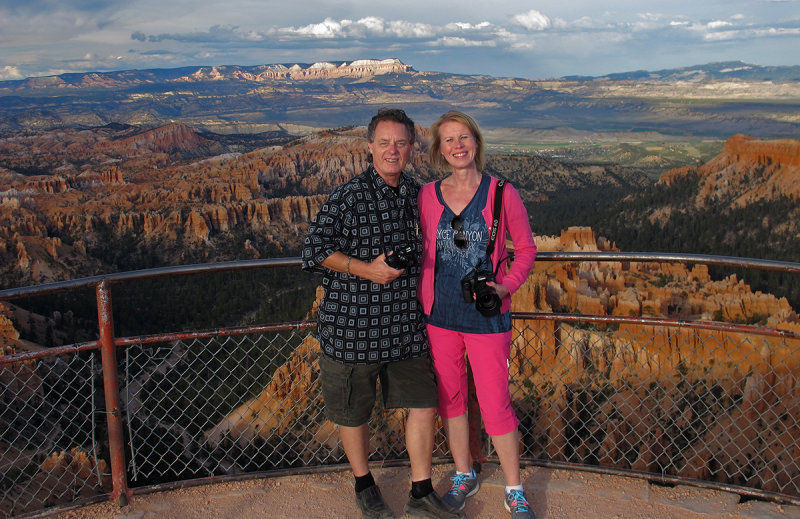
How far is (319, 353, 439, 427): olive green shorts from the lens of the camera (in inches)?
144

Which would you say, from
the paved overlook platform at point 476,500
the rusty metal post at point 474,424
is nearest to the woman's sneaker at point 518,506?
the paved overlook platform at point 476,500

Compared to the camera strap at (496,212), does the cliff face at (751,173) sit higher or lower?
lower

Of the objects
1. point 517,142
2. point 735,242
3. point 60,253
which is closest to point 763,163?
point 735,242

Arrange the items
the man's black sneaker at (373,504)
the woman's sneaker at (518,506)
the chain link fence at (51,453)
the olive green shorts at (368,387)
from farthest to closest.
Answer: the chain link fence at (51,453) → the man's black sneaker at (373,504) → the woman's sneaker at (518,506) → the olive green shorts at (368,387)

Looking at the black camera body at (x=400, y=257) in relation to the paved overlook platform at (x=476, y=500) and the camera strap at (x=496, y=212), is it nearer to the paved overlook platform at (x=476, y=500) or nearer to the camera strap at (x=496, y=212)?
the camera strap at (x=496, y=212)

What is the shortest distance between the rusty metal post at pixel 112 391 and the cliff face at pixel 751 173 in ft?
196

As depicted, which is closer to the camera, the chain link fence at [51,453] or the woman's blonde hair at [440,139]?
the woman's blonde hair at [440,139]

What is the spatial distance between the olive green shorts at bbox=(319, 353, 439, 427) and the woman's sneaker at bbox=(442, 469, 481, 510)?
62cm

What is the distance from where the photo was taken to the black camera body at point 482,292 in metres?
3.41

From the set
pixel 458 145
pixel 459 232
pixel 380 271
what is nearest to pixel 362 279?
pixel 380 271

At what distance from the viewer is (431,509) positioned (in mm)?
3900

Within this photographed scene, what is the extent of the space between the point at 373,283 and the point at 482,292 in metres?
0.61

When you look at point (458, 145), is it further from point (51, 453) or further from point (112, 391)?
point (51, 453)

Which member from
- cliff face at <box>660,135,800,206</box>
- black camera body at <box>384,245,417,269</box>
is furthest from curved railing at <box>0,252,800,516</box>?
cliff face at <box>660,135,800,206</box>
